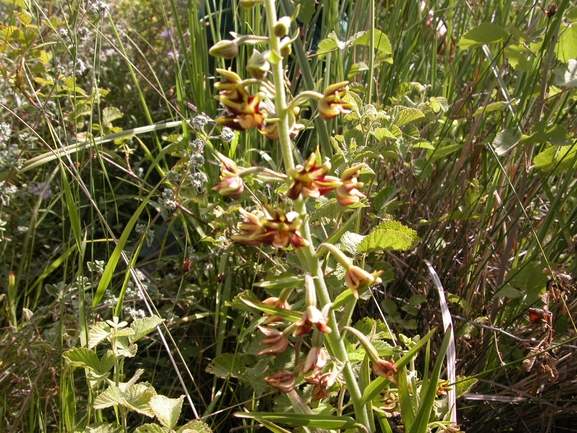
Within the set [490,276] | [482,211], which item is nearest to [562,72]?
[482,211]

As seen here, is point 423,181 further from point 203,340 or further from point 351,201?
point 351,201

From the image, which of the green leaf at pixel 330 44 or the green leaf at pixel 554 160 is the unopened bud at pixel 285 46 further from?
the green leaf at pixel 554 160

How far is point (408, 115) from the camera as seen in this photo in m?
1.61

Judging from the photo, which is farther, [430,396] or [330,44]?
[330,44]

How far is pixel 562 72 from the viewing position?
1.51 m

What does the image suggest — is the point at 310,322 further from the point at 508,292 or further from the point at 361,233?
the point at 361,233

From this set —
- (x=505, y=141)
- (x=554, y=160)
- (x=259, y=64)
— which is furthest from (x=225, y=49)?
(x=554, y=160)

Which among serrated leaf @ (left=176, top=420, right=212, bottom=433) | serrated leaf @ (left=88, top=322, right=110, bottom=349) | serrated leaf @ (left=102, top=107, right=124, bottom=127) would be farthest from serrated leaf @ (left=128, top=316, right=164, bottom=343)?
serrated leaf @ (left=102, top=107, right=124, bottom=127)

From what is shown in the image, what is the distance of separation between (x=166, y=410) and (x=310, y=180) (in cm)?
58

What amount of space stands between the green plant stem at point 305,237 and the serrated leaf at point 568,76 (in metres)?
0.78

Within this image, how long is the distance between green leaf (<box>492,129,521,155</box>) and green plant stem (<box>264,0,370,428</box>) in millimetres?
703

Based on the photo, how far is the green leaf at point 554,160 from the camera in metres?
1.56

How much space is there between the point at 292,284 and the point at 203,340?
0.99 m

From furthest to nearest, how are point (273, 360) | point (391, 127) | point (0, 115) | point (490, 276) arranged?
point (0, 115)
point (490, 276)
point (391, 127)
point (273, 360)
